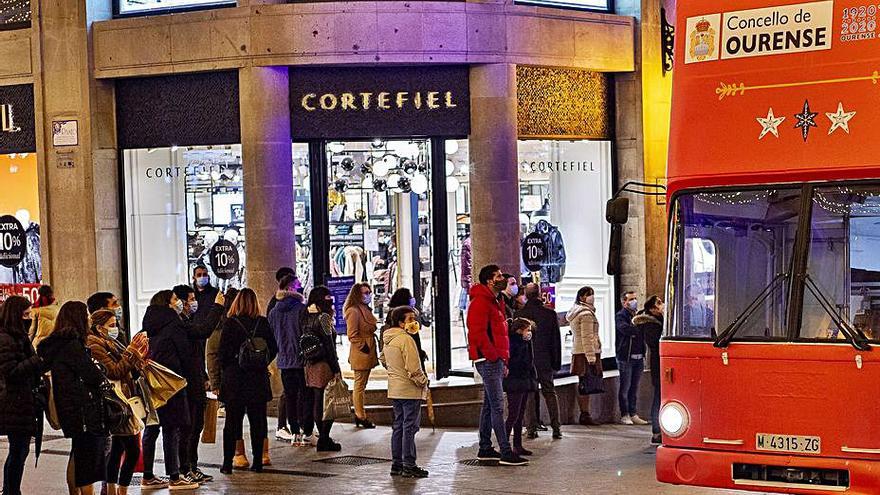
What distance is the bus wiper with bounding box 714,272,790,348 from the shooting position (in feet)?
32.3

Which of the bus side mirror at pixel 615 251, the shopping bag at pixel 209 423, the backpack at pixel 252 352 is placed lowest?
the shopping bag at pixel 209 423

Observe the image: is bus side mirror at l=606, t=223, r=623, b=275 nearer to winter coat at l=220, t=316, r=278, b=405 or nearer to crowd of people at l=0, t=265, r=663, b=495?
crowd of people at l=0, t=265, r=663, b=495

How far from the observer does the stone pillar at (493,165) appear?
64.5 feet

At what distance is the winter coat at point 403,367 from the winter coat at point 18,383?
3.66 metres

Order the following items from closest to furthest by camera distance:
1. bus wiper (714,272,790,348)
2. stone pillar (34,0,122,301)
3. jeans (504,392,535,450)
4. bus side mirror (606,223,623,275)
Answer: bus wiper (714,272,790,348), bus side mirror (606,223,623,275), jeans (504,392,535,450), stone pillar (34,0,122,301)

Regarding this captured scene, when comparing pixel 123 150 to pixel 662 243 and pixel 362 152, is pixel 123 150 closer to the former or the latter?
pixel 362 152

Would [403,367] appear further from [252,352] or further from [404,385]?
[252,352]

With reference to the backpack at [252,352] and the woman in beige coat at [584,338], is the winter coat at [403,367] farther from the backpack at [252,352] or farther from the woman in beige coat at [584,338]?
the woman in beige coat at [584,338]

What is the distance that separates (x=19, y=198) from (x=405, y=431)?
954 cm

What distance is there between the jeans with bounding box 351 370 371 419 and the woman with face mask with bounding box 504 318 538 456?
2269mm

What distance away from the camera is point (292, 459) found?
15.4 meters

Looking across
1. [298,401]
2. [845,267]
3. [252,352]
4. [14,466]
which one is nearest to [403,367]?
[252,352]

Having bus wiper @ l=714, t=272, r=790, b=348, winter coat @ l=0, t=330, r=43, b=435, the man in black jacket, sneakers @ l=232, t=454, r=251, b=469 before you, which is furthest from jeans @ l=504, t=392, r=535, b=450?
bus wiper @ l=714, t=272, r=790, b=348

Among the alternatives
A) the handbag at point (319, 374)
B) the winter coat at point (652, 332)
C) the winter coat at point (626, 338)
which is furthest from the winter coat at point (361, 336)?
the winter coat at point (626, 338)
